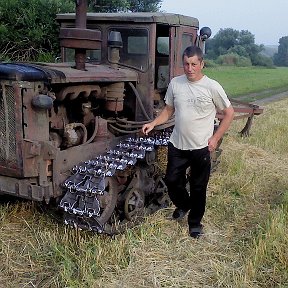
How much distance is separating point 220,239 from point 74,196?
1.52m

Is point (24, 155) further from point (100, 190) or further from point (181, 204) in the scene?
point (181, 204)

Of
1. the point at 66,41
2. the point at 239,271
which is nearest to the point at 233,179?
the point at 239,271

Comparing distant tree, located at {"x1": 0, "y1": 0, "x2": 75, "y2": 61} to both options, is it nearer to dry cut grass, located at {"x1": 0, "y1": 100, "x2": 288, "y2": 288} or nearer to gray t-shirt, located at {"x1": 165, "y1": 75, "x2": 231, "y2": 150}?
dry cut grass, located at {"x1": 0, "y1": 100, "x2": 288, "y2": 288}

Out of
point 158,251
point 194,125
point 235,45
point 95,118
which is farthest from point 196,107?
point 235,45

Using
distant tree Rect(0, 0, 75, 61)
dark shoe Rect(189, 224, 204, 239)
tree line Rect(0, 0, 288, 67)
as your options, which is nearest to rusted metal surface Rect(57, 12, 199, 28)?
dark shoe Rect(189, 224, 204, 239)

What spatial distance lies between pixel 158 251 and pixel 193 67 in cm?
172

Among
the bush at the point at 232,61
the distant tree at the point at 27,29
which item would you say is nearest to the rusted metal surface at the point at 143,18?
the distant tree at the point at 27,29

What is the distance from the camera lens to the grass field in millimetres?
4234

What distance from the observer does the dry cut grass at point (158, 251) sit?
4.24m

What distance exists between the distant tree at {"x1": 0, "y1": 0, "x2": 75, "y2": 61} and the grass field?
245 inches

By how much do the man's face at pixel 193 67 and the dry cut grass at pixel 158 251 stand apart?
155 cm

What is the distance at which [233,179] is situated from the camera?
6.82 meters

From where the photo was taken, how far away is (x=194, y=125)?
187 inches

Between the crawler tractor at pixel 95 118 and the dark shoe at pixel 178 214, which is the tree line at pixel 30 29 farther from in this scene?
the dark shoe at pixel 178 214
